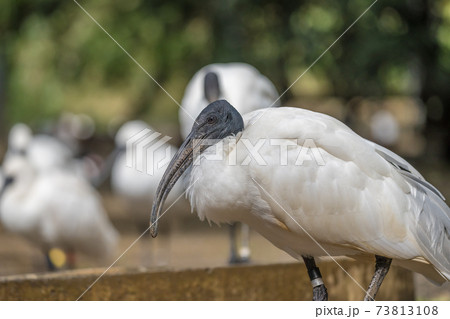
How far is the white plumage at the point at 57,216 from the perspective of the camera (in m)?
8.10

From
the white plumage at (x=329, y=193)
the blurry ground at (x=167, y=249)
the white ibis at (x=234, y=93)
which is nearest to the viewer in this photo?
the white plumage at (x=329, y=193)

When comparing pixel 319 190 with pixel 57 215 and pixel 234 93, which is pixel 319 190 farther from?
pixel 57 215

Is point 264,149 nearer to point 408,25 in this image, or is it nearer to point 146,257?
point 146,257

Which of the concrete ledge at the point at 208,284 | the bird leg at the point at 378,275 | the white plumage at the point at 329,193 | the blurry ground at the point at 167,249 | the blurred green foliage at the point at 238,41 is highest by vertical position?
the blurred green foliage at the point at 238,41

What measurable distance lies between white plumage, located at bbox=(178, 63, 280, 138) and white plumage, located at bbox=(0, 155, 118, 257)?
110 cm

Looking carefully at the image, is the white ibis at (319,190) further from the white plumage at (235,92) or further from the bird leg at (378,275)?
the white plumage at (235,92)

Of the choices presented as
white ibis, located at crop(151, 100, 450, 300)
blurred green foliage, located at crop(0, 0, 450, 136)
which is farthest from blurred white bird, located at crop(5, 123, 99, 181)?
white ibis, located at crop(151, 100, 450, 300)

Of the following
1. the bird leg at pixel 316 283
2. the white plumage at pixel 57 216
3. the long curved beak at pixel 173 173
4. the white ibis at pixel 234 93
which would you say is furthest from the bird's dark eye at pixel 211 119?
the white plumage at pixel 57 216

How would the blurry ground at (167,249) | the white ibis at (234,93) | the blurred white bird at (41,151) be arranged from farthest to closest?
the blurred white bird at (41,151), the blurry ground at (167,249), the white ibis at (234,93)

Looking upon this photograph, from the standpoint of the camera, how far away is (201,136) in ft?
13.3

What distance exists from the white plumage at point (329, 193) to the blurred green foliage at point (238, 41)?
827cm

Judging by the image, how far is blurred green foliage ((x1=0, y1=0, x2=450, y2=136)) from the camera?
12.5 m

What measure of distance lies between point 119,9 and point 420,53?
15.0 ft

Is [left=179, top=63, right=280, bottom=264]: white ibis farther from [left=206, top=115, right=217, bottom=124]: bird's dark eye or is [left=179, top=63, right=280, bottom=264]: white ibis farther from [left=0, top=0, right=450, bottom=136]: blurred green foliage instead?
[left=0, top=0, right=450, bottom=136]: blurred green foliage
